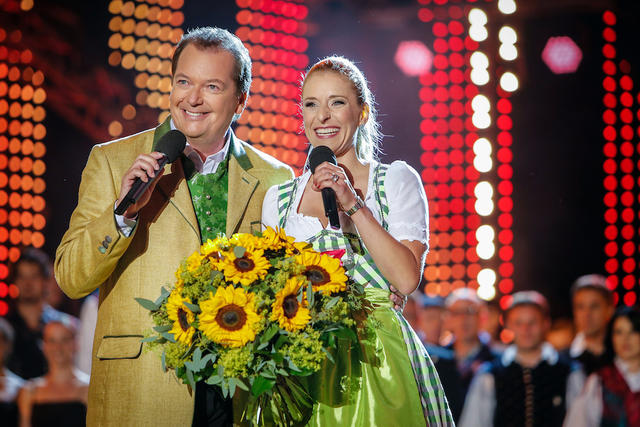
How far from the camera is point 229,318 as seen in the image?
184 cm

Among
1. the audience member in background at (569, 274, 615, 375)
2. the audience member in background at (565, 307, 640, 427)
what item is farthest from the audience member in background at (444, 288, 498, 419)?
the audience member in background at (565, 307, 640, 427)

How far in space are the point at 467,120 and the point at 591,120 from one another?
0.94 m

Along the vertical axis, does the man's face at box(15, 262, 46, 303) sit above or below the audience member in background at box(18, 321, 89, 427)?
above

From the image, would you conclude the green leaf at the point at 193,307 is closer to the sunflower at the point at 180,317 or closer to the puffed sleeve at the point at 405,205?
the sunflower at the point at 180,317

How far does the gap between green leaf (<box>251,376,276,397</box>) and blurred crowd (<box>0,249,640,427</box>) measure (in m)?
3.00

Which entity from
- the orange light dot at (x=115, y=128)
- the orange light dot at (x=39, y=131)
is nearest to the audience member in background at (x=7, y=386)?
the orange light dot at (x=39, y=131)

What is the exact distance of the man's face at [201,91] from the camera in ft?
8.30

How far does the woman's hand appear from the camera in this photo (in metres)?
2.11

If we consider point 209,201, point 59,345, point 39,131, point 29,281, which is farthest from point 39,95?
point 209,201

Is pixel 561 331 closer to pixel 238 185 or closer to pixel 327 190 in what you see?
pixel 238 185

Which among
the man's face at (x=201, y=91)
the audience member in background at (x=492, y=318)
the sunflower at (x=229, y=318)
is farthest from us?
the audience member in background at (x=492, y=318)

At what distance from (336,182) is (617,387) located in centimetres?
303

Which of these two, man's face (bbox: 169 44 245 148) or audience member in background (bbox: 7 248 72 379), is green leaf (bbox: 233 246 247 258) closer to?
man's face (bbox: 169 44 245 148)

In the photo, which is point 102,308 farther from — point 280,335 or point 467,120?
point 467,120
